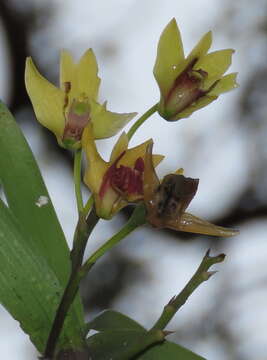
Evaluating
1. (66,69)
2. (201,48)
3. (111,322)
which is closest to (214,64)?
(201,48)

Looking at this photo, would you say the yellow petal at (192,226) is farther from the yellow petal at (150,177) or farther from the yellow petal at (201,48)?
the yellow petal at (201,48)

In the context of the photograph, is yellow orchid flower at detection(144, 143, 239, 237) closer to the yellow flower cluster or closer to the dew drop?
the yellow flower cluster

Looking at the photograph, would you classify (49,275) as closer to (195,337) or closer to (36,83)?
(36,83)

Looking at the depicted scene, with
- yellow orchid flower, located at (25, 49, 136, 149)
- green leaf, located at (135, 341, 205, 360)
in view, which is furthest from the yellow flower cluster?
green leaf, located at (135, 341, 205, 360)

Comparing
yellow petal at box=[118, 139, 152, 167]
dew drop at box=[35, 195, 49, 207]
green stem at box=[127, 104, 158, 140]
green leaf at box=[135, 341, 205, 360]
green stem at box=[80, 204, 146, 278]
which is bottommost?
green leaf at box=[135, 341, 205, 360]

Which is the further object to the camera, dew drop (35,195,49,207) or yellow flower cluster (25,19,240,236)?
dew drop (35,195,49,207)

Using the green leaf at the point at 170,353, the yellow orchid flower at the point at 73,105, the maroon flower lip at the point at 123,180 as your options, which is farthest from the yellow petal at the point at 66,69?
the green leaf at the point at 170,353

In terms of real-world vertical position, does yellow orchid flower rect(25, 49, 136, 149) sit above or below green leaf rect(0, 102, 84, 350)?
above
